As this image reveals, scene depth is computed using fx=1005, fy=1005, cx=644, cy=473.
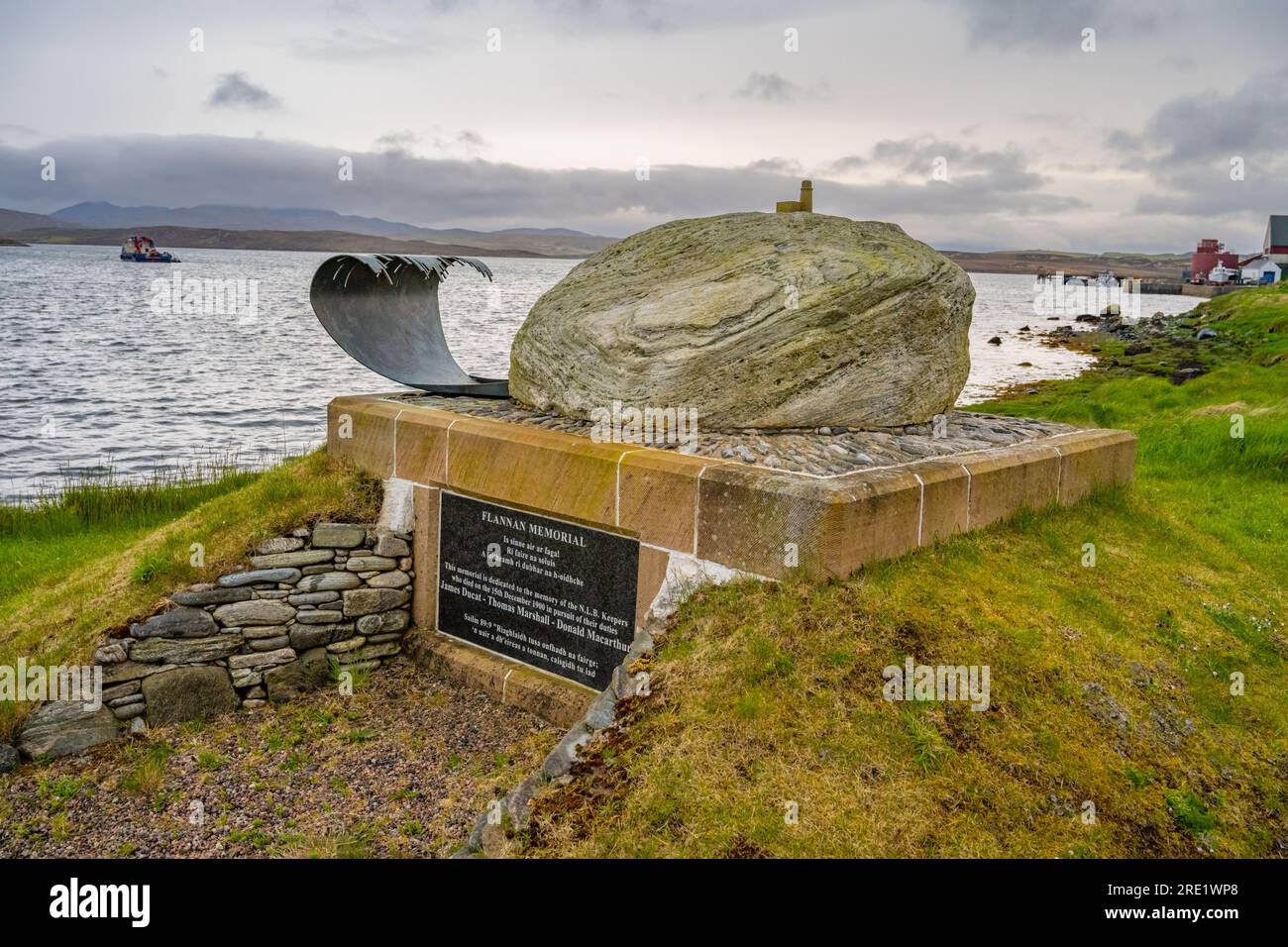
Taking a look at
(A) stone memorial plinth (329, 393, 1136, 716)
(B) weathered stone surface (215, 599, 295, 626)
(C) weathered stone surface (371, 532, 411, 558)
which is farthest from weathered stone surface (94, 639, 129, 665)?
(A) stone memorial plinth (329, 393, 1136, 716)

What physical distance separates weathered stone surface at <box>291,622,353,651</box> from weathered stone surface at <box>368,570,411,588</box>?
1.19 ft

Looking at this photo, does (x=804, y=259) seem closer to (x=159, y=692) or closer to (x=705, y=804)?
(x=705, y=804)

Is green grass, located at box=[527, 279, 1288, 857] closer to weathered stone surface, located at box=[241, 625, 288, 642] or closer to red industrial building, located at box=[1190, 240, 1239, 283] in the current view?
weathered stone surface, located at box=[241, 625, 288, 642]

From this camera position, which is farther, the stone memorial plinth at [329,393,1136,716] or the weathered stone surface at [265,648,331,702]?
the weathered stone surface at [265,648,331,702]

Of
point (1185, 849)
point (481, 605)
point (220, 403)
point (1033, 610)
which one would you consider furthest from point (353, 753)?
point (220, 403)

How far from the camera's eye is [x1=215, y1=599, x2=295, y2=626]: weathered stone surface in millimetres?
6980

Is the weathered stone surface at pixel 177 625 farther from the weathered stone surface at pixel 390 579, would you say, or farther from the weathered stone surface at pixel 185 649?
the weathered stone surface at pixel 390 579

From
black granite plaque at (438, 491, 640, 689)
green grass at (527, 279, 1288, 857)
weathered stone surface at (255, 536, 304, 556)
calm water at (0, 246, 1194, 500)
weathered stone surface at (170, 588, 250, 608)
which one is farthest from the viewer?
calm water at (0, 246, 1194, 500)

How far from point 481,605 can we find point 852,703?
3235 mm

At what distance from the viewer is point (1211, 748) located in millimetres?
5188

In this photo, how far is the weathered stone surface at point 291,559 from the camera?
7172mm

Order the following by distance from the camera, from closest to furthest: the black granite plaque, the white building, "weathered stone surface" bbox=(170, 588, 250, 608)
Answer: the black granite plaque
"weathered stone surface" bbox=(170, 588, 250, 608)
the white building

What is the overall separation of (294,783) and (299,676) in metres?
1.26

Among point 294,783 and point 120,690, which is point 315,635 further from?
point 294,783
